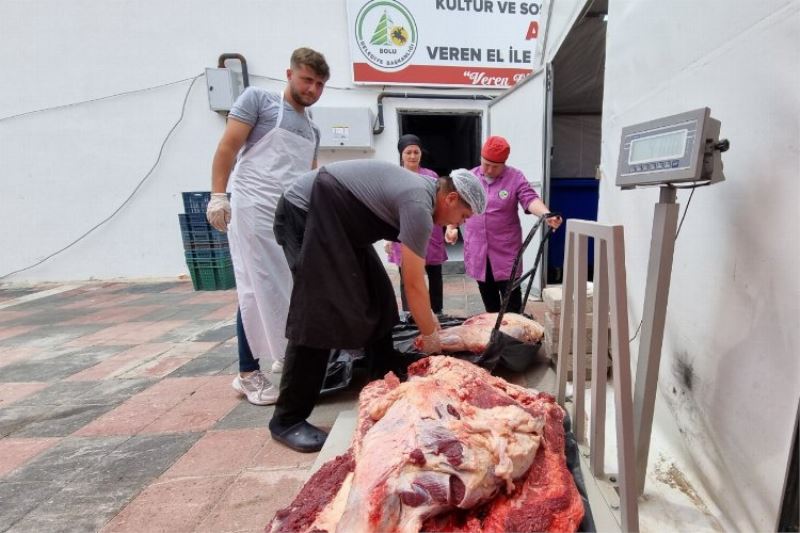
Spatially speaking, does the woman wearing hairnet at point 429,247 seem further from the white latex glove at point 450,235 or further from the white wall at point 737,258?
the white wall at point 737,258

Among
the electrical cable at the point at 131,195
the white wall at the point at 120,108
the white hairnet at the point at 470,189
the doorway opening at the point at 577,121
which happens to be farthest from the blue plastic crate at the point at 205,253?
the white hairnet at the point at 470,189

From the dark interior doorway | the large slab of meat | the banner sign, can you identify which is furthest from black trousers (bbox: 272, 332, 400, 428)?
the dark interior doorway

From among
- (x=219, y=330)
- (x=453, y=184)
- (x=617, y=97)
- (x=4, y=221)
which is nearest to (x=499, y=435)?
(x=453, y=184)

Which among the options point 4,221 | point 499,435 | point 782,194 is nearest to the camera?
point 782,194

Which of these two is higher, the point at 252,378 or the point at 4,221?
the point at 4,221

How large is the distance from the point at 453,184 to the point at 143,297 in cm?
575

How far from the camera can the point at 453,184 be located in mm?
2021

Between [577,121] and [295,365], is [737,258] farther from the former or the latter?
[577,121]

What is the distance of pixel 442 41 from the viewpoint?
19.8 feet

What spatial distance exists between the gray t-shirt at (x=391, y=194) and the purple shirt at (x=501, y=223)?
54.5 inches

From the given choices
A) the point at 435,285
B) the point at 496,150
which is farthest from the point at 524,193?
the point at 435,285

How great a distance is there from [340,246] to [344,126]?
4.71m

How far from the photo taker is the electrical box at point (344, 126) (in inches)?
238

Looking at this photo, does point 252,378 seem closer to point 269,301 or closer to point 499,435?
point 269,301
